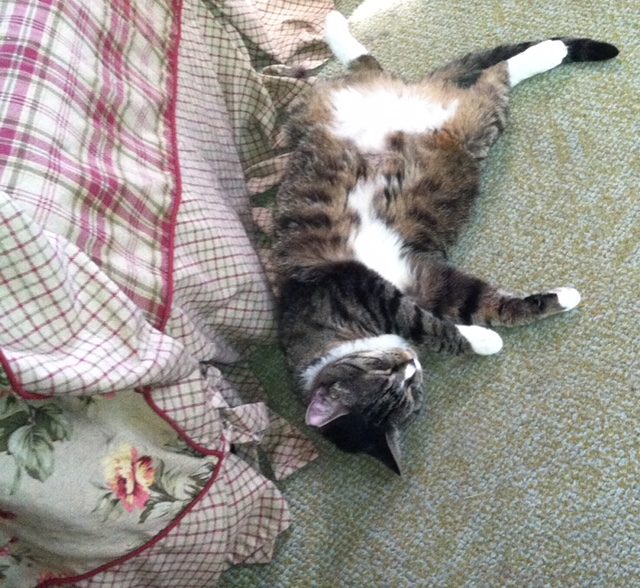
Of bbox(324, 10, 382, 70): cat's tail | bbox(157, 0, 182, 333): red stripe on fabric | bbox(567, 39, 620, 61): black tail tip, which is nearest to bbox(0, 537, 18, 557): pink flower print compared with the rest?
bbox(157, 0, 182, 333): red stripe on fabric

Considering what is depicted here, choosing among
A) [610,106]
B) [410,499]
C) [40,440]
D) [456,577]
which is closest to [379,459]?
[410,499]

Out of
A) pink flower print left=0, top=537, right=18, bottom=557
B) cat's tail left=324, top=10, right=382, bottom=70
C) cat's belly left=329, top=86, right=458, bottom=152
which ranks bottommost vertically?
pink flower print left=0, top=537, right=18, bottom=557

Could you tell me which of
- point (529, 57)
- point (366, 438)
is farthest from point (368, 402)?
point (529, 57)

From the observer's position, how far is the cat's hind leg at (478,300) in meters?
1.34

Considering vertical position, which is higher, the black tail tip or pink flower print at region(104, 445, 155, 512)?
the black tail tip

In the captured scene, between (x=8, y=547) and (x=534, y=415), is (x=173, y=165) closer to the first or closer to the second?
(x=8, y=547)

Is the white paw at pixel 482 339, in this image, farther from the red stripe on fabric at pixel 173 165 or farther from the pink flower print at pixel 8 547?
the pink flower print at pixel 8 547

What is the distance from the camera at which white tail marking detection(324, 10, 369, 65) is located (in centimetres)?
166

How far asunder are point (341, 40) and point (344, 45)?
0.7 inches

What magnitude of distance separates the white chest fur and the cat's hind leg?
0.16 feet

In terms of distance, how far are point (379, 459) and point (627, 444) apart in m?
0.50

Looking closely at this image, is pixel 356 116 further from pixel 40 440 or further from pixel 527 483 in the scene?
pixel 40 440

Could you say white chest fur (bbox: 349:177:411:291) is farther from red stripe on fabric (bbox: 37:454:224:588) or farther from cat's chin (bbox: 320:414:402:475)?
red stripe on fabric (bbox: 37:454:224:588)

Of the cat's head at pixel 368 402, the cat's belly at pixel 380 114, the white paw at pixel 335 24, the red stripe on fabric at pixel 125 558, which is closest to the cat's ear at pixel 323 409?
the cat's head at pixel 368 402
